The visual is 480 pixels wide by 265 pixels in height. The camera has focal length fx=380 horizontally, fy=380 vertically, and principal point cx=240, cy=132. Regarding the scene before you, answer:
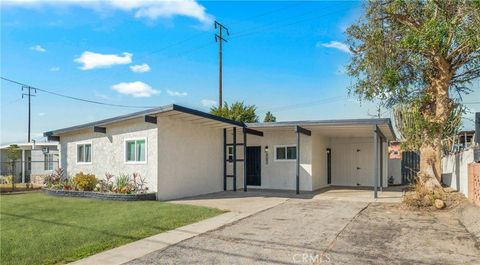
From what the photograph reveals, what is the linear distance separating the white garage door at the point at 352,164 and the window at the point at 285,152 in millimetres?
3777

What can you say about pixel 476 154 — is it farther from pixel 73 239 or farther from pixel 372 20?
pixel 73 239

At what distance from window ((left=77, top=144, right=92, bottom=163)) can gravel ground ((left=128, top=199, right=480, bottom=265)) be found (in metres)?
8.89

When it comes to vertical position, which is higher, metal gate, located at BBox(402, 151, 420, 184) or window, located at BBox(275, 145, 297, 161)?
window, located at BBox(275, 145, 297, 161)

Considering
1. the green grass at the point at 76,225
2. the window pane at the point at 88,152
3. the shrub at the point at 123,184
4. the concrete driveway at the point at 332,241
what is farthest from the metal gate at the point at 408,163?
the window pane at the point at 88,152

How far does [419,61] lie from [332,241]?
7.78 meters

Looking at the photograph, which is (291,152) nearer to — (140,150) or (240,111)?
(140,150)

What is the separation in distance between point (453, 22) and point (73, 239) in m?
10.5

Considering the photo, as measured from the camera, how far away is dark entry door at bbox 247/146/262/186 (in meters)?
17.1

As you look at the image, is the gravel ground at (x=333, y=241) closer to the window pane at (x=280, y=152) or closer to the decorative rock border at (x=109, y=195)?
the decorative rock border at (x=109, y=195)

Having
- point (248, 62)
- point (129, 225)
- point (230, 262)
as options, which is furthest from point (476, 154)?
point (248, 62)

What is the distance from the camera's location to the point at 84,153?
15758 mm

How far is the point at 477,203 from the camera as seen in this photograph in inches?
356

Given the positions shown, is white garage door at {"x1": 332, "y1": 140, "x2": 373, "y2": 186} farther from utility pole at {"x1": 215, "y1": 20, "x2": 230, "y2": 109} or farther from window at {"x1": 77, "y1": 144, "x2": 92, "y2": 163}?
window at {"x1": 77, "y1": 144, "x2": 92, "y2": 163}

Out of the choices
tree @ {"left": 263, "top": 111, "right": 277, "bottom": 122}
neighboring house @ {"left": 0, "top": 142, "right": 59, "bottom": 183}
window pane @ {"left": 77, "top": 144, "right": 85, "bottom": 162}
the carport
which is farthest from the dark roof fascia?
tree @ {"left": 263, "top": 111, "right": 277, "bottom": 122}
